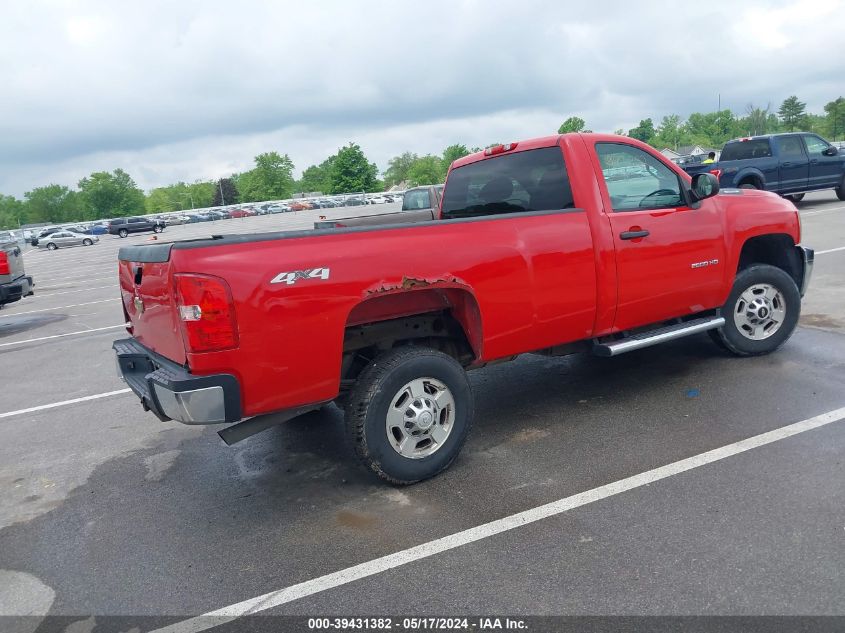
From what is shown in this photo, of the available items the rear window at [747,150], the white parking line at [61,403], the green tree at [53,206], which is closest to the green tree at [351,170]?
the green tree at [53,206]

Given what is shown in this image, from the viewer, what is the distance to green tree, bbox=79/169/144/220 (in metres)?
128

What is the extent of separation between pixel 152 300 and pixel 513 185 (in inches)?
108

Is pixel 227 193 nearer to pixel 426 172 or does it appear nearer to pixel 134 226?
pixel 426 172

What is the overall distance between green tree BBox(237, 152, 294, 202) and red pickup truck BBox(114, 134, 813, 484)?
136m

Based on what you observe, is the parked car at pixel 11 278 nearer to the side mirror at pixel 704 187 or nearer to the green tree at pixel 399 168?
the side mirror at pixel 704 187

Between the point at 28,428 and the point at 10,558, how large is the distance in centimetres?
250

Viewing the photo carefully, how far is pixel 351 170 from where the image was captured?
116125 millimetres

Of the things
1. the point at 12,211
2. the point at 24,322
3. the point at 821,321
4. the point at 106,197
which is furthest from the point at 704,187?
the point at 12,211

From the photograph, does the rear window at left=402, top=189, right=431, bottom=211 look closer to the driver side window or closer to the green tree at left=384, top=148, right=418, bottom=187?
the driver side window

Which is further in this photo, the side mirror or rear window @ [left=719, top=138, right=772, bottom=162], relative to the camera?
rear window @ [left=719, top=138, right=772, bottom=162]

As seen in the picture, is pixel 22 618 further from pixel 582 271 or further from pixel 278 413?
pixel 582 271

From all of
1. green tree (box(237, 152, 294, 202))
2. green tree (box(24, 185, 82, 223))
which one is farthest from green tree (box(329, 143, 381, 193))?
green tree (box(24, 185, 82, 223))

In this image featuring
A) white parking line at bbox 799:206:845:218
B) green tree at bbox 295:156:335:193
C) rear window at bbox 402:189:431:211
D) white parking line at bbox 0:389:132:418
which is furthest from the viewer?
green tree at bbox 295:156:335:193

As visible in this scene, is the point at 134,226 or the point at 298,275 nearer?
the point at 298,275
